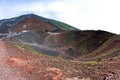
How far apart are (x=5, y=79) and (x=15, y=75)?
125 cm

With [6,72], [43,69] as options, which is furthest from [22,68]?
[43,69]

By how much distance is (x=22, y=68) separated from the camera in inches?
1225

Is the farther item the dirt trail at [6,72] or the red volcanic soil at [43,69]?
the red volcanic soil at [43,69]

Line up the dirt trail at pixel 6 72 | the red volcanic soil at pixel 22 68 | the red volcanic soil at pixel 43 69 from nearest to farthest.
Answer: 1. the dirt trail at pixel 6 72
2. the red volcanic soil at pixel 22 68
3. the red volcanic soil at pixel 43 69

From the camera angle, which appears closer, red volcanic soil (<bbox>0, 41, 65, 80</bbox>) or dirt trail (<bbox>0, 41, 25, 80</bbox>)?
dirt trail (<bbox>0, 41, 25, 80</bbox>)

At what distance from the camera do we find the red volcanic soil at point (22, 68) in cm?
2970

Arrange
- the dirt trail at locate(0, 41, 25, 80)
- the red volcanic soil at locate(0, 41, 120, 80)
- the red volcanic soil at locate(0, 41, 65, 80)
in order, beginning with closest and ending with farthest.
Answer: the dirt trail at locate(0, 41, 25, 80)
the red volcanic soil at locate(0, 41, 65, 80)
the red volcanic soil at locate(0, 41, 120, 80)

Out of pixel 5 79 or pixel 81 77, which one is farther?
pixel 81 77

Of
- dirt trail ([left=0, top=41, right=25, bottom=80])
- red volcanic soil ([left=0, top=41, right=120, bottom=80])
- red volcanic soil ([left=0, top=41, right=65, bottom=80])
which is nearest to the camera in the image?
dirt trail ([left=0, top=41, right=25, bottom=80])

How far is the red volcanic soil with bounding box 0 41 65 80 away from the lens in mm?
29703

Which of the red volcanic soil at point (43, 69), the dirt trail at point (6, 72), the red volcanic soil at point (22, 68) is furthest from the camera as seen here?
the red volcanic soil at point (43, 69)

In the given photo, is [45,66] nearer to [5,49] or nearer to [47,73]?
[47,73]

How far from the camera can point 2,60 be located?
104 ft

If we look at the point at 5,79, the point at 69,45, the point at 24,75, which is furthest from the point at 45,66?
the point at 69,45
